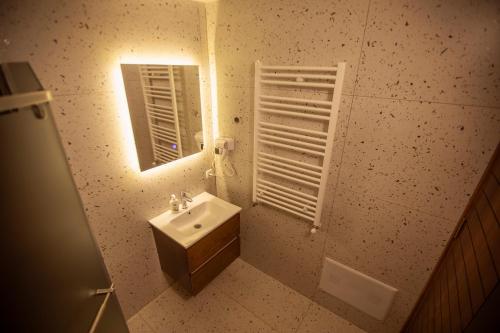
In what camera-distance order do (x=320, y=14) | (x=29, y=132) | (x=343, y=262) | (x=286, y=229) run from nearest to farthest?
(x=29, y=132)
(x=320, y=14)
(x=343, y=262)
(x=286, y=229)

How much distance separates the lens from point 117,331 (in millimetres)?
1151

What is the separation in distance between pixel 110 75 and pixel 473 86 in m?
1.89

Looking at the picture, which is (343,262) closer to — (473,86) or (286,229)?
(286,229)

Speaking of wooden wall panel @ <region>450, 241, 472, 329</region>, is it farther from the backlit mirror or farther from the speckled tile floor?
the backlit mirror

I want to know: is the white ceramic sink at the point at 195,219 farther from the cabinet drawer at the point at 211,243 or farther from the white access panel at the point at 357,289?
the white access panel at the point at 357,289

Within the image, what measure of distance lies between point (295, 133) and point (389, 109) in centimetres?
58

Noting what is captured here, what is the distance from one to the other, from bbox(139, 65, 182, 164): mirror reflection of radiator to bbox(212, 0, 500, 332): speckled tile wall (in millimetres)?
433

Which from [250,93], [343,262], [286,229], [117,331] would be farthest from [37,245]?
[343,262]

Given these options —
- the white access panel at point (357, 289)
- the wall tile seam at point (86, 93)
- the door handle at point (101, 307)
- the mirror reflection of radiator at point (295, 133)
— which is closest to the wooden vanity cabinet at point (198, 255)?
the mirror reflection of radiator at point (295, 133)

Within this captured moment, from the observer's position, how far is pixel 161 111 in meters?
1.73

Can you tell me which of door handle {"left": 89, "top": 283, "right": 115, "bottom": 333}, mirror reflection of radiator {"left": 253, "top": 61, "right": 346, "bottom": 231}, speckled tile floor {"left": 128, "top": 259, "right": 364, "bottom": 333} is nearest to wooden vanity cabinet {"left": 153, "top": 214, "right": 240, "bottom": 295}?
speckled tile floor {"left": 128, "top": 259, "right": 364, "bottom": 333}

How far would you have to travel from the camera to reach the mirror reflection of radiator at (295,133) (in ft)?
4.62

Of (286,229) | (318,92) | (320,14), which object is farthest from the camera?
(286,229)

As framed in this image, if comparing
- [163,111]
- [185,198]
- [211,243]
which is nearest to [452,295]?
[211,243]
